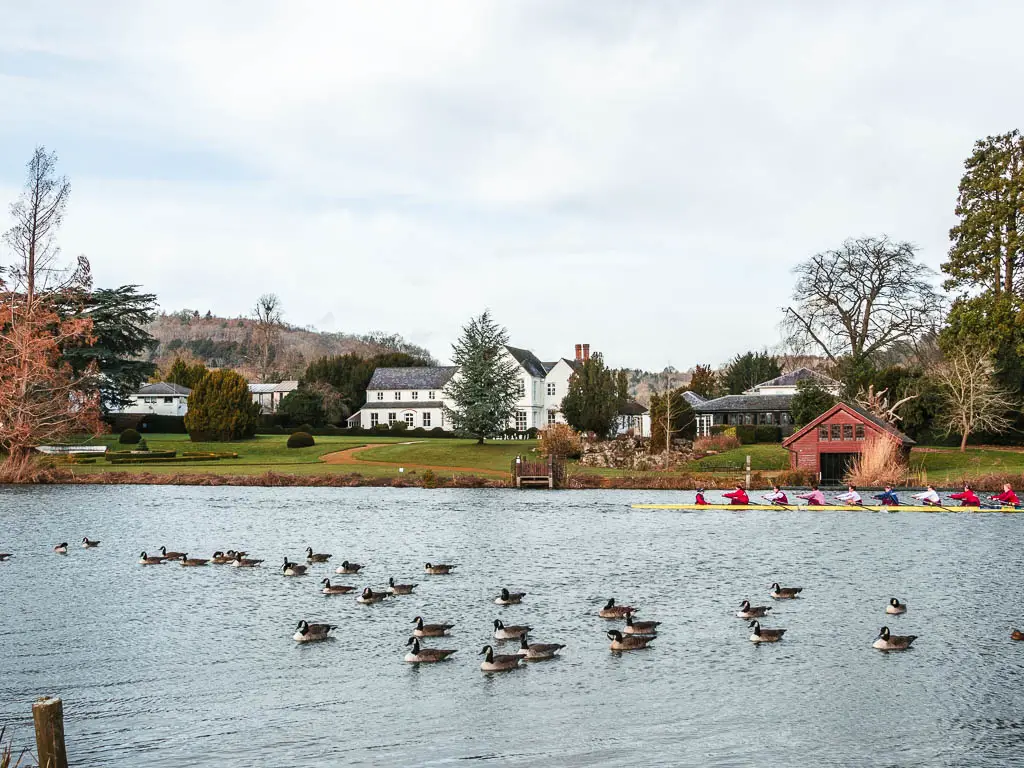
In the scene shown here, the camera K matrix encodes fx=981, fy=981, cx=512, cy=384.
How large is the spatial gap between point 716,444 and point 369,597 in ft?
190

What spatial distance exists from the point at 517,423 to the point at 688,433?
3100cm

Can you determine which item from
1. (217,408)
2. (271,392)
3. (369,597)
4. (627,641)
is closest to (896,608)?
(627,641)

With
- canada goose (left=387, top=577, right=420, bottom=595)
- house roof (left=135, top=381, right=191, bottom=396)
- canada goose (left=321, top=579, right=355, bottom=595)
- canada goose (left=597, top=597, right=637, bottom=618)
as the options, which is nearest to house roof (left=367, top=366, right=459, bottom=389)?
house roof (left=135, top=381, right=191, bottom=396)

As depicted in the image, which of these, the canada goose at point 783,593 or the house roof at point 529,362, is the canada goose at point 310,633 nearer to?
the canada goose at point 783,593

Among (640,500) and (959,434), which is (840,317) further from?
(640,500)

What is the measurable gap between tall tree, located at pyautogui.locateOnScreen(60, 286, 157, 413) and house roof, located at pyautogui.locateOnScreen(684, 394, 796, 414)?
52931 mm

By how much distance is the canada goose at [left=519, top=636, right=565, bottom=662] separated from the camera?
22.1m

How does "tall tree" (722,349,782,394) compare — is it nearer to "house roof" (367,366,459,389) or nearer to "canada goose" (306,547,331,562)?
"house roof" (367,366,459,389)

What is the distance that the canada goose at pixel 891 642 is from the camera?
23.1 meters

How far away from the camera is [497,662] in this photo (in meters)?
21.4

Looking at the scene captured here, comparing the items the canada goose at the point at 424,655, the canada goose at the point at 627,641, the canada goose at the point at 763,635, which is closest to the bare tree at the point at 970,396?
the canada goose at the point at 763,635

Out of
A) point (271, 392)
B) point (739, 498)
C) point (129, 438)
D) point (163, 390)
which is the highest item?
point (271, 392)

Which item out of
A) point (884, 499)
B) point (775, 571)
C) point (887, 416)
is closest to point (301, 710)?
point (775, 571)

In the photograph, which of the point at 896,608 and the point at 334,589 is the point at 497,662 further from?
the point at 896,608
